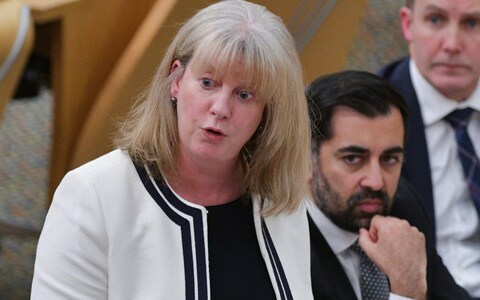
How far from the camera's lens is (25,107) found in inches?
229

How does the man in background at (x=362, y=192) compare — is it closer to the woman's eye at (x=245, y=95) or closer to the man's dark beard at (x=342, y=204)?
the man's dark beard at (x=342, y=204)

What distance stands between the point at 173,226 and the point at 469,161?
1.48 m

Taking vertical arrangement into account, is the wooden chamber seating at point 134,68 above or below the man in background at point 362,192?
above

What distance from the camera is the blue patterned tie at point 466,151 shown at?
3.56 metres

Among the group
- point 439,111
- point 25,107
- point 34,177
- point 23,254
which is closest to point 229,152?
point 439,111

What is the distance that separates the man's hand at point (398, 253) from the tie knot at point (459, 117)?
646 mm

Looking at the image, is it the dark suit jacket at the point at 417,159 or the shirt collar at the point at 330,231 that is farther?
the dark suit jacket at the point at 417,159

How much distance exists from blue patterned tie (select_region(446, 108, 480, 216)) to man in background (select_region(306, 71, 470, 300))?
0.48 metres

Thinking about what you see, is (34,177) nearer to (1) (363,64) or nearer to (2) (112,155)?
(1) (363,64)

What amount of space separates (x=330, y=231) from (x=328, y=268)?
0.11 metres

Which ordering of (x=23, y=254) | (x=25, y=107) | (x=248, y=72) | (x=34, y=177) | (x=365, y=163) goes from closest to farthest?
(x=248, y=72) → (x=365, y=163) → (x=23, y=254) → (x=34, y=177) → (x=25, y=107)

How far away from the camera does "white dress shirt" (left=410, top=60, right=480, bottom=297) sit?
3.53 m

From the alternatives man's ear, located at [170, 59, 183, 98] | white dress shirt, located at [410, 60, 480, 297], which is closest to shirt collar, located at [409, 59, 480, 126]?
white dress shirt, located at [410, 60, 480, 297]

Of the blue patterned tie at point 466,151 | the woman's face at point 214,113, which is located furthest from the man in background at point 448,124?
the woman's face at point 214,113
